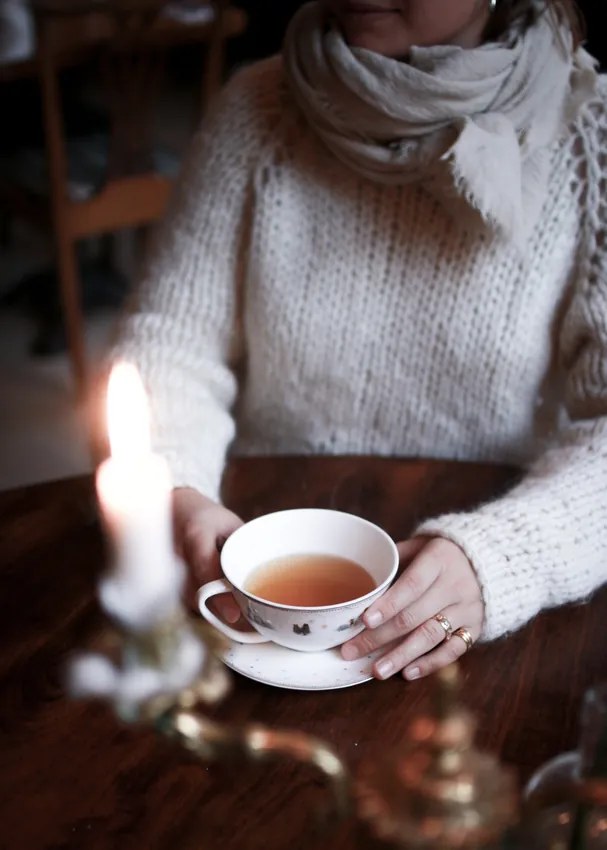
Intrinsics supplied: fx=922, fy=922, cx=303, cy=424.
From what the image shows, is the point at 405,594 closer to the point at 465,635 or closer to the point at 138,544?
the point at 465,635

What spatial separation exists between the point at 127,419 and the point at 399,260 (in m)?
0.79

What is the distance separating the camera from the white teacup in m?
0.65

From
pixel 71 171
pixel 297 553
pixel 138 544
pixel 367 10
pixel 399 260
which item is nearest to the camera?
pixel 138 544

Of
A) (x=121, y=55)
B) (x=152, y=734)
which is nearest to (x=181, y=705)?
(x=152, y=734)

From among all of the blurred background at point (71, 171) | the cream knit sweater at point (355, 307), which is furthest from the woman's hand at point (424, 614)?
the blurred background at point (71, 171)

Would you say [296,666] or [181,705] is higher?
[181,705]

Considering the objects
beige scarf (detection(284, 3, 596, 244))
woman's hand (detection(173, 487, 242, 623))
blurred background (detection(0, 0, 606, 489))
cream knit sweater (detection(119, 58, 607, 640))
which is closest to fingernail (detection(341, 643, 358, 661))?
woman's hand (detection(173, 487, 242, 623))

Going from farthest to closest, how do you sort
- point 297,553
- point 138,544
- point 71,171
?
point 71,171 → point 297,553 → point 138,544

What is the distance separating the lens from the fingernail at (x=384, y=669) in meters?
0.67

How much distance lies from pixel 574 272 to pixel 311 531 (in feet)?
1.56

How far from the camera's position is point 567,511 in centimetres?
83

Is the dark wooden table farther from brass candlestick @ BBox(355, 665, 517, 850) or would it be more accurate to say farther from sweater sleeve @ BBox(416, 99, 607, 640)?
brass candlestick @ BBox(355, 665, 517, 850)

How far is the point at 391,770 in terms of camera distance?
11.8 inches

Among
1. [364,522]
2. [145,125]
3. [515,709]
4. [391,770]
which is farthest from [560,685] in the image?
[145,125]
